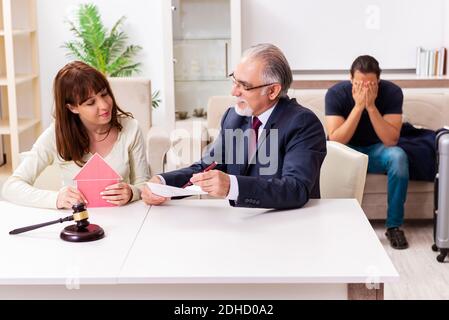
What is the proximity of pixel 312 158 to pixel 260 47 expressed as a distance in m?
0.44

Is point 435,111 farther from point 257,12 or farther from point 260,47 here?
point 260,47

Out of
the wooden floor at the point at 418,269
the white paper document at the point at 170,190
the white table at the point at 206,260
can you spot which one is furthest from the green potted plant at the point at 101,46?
the white table at the point at 206,260

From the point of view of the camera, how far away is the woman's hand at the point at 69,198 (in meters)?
2.45

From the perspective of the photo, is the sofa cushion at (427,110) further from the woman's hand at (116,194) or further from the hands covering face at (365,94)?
the woman's hand at (116,194)

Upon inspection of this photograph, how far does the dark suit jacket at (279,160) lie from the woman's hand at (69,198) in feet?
1.10

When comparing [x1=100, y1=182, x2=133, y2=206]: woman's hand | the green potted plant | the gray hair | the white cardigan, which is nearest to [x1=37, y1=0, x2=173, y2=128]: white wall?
the green potted plant

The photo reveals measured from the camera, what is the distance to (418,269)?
3828mm

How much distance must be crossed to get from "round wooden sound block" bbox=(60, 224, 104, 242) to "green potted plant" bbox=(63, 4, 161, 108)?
3787mm

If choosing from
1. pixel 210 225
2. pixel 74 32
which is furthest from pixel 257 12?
pixel 210 225

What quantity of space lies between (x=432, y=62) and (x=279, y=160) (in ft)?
11.4

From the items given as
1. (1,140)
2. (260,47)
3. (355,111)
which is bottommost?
(1,140)

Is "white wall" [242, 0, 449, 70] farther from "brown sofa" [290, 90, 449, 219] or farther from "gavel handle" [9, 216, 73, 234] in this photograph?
"gavel handle" [9, 216, 73, 234]

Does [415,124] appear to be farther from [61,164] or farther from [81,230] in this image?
[81,230]

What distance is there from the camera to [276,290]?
6.32ft
